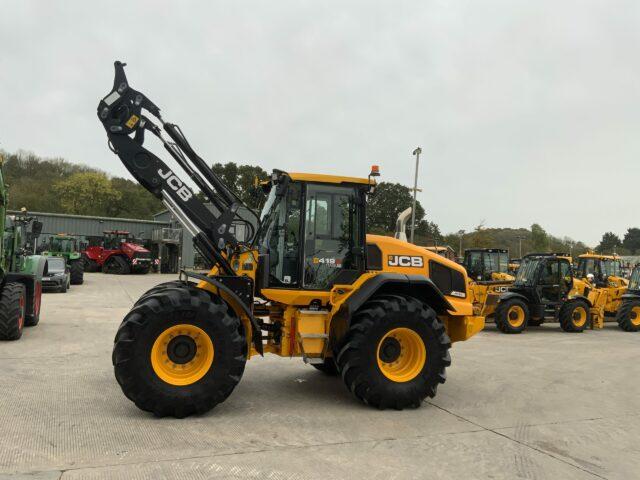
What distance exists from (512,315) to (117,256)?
92.2 feet

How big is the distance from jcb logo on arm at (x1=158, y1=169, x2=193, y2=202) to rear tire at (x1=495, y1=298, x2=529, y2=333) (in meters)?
10.3

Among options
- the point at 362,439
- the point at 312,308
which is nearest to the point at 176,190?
the point at 312,308

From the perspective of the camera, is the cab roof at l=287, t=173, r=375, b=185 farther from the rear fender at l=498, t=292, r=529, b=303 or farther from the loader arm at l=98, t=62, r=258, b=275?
the rear fender at l=498, t=292, r=529, b=303

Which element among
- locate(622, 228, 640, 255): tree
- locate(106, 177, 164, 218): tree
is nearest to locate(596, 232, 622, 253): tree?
locate(622, 228, 640, 255): tree

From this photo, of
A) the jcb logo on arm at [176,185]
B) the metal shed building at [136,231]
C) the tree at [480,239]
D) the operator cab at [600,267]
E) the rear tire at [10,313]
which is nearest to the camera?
the jcb logo on arm at [176,185]

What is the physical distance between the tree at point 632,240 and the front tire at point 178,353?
131 metres

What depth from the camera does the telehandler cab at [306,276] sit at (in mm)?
5980

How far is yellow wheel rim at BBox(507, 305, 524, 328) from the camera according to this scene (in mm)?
14062

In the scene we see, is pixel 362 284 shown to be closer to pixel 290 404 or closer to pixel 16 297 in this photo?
pixel 290 404

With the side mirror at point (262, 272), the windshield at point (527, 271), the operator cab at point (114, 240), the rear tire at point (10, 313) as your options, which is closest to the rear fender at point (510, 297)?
the windshield at point (527, 271)

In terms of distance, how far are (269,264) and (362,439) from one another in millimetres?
2290

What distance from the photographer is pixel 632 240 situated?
402 feet

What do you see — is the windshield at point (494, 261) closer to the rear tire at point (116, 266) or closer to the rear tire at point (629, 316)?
the rear tire at point (629, 316)

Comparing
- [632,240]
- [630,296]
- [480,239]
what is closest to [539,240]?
[480,239]
